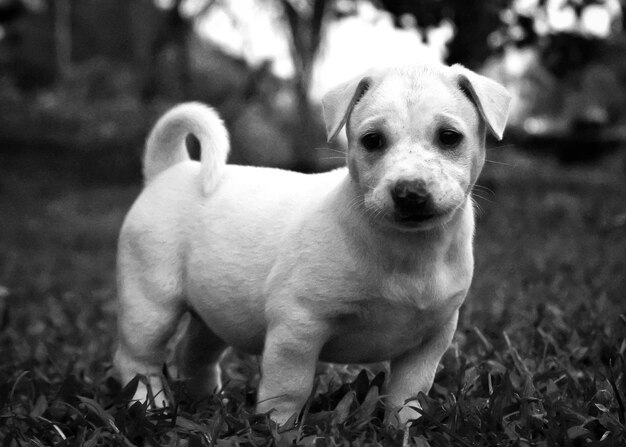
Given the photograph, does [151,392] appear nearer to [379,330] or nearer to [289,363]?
[289,363]

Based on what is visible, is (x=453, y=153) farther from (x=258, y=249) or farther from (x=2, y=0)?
(x=2, y=0)

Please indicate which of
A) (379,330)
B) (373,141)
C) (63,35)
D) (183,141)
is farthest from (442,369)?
(63,35)

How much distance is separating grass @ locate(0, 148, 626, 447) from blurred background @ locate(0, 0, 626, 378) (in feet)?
0.13

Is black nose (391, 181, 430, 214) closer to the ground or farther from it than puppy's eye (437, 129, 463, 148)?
closer to the ground

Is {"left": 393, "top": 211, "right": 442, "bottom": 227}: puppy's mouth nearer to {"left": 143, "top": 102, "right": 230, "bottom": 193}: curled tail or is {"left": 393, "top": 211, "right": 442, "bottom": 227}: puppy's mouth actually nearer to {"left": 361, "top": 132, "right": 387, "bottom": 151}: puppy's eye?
{"left": 361, "top": 132, "right": 387, "bottom": 151}: puppy's eye

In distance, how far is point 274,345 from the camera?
2.94 metres

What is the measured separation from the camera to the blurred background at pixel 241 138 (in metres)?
5.65

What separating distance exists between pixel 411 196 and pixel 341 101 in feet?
1.66

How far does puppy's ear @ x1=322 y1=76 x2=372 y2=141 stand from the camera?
289cm

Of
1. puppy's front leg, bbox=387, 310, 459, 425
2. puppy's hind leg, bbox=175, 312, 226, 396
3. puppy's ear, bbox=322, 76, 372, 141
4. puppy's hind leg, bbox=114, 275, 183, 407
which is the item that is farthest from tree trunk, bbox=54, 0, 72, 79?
puppy's front leg, bbox=387, 310, 459, 425

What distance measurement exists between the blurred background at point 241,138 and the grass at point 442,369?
0.04m

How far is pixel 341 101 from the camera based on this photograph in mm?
2918

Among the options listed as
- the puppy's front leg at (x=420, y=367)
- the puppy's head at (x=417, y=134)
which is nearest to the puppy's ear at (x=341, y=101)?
the puppy's head at (x=417, y=134)

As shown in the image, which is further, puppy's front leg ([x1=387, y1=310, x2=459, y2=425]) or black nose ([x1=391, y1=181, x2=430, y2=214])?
puppy's front leg ([x1=387, y1=310, x2=459, y2=425])
